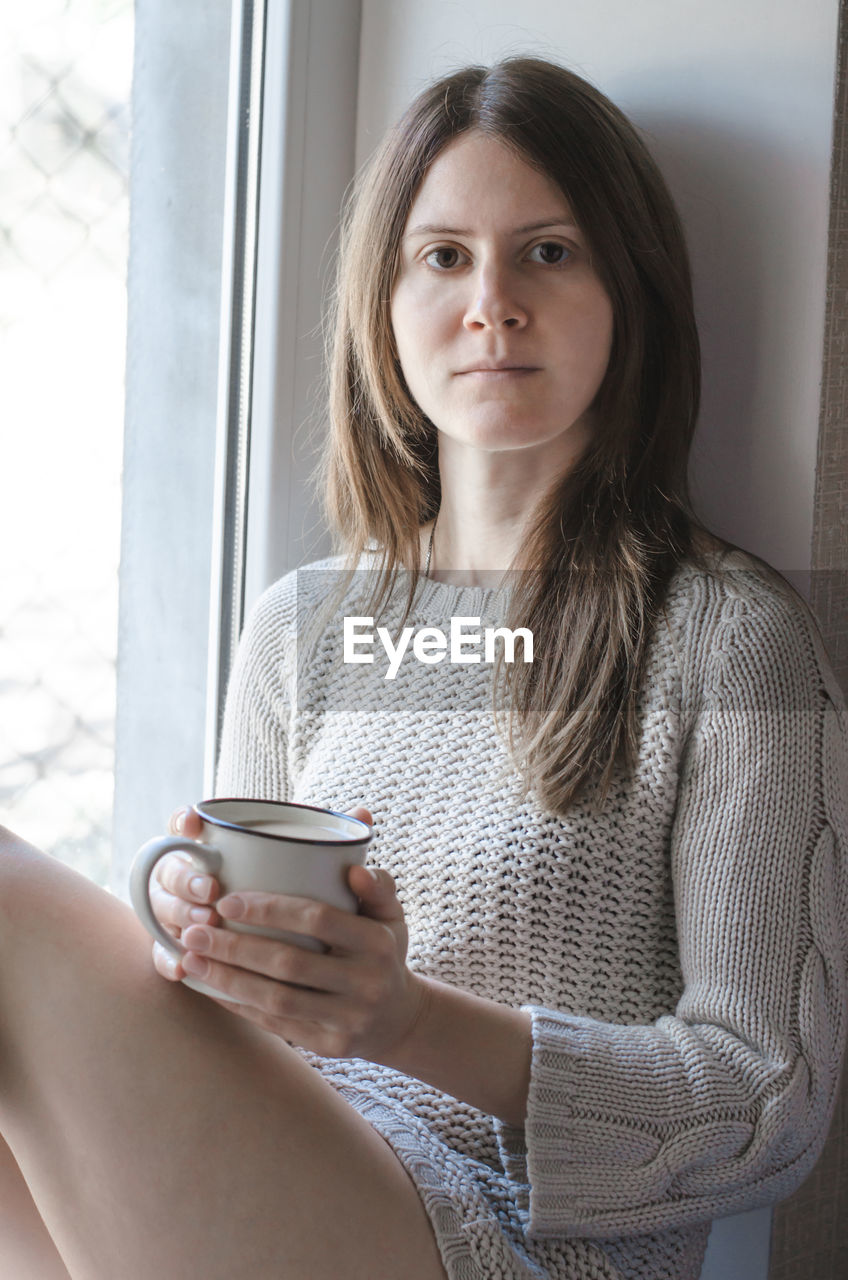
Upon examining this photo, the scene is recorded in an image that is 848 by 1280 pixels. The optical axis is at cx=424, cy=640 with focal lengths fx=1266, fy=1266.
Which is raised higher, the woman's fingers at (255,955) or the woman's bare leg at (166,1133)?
the woman's fingers at (255,955)

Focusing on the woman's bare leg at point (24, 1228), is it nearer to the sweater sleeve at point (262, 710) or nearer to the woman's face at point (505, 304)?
the sweater sleeve at point (262, 710)

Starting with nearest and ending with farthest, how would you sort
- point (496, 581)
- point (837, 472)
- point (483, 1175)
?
point (483, 1175) → point (837, 472) → point (496, 581)

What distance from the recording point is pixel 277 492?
139 centimetres

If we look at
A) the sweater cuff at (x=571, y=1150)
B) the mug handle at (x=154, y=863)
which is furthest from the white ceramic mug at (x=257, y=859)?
the sweater cuff at (x=571, y=1150)

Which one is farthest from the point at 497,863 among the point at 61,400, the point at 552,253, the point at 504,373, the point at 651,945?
the point at 61,400

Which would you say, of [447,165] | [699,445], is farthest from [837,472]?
[447,165]

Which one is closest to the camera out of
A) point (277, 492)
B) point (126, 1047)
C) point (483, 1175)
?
point (126, 1047)

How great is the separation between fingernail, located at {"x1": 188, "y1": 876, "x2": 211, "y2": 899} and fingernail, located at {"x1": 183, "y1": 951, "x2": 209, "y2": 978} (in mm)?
37

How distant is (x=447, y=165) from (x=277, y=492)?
0.43m

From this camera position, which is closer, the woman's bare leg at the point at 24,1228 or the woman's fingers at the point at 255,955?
the woman's fingers at the point at 255,955

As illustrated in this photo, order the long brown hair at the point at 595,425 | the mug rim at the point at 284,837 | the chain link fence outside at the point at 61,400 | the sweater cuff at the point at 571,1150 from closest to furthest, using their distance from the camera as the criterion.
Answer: the mug rim at the point at 284,837 < the sweater cuff at the point at 571,1150 < the long brown hair at the point at 595,425 < the chain link fence outside at the point at 61,400

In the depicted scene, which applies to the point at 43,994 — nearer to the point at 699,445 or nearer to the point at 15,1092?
the point at 15,1092

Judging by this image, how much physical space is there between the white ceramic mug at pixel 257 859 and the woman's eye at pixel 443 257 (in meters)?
0.55

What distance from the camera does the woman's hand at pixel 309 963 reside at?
73cm
